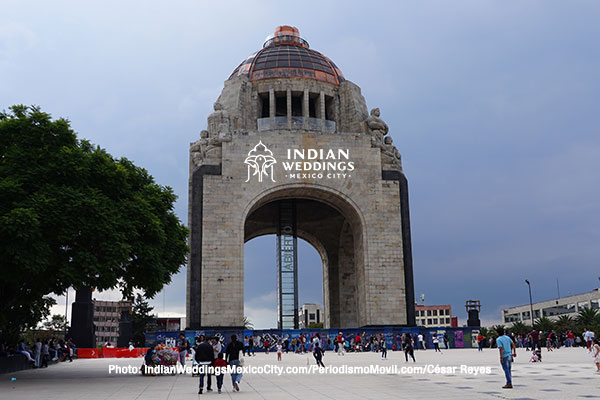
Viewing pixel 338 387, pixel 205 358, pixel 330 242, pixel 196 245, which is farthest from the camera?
pixel 330 242

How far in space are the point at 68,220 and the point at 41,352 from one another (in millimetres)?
11960

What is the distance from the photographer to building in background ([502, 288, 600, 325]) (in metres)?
76.8

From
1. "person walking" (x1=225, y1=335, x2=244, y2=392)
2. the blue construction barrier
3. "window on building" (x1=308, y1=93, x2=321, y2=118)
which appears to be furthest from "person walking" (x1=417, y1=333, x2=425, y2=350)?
"person walking" (x1=225, y1=335, x2=244, y2=392)

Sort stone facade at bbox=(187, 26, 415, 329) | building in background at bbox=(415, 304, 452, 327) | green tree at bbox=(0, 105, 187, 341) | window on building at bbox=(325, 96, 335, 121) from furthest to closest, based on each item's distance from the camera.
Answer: building in background at bbox=(415, 304, 452, 327)
window on building at bbox=(325, 96, 335, 121)
stone facade at bbox=(187, 26, 415, 329)
green tree at bbox=(0, 105, 187, 341)

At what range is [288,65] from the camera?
4422cm

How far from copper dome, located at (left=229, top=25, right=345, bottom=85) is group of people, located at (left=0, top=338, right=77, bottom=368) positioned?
78.1 ft

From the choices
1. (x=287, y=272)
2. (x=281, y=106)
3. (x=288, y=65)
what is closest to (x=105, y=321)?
(x=287, y=272)

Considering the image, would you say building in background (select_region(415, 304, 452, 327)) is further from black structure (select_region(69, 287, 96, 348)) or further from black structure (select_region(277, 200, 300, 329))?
black structure (select_region(69, 287, 96, 348))

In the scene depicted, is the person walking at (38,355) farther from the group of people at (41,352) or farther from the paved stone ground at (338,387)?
the paved stone ground at (338,387)

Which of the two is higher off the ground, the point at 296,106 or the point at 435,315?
the point at 296,106

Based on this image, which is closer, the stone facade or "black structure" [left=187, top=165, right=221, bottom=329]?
"black structure" [left=187, top=165, right=221, bottom=329]

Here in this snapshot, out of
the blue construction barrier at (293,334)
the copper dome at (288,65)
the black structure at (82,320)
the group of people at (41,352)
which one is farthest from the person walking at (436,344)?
the black structure at (82,320)

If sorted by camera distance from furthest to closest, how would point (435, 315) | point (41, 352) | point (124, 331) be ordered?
point (435, 315) < point (124, 331) < point (41, 352)

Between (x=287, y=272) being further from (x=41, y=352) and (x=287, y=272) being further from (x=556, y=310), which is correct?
(x=556, y=310)
